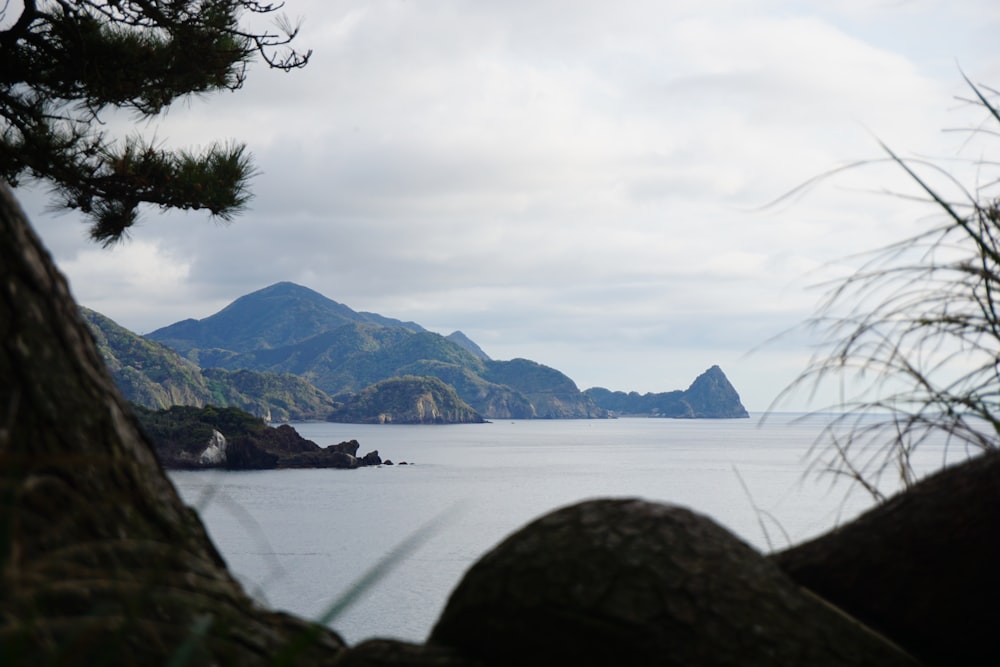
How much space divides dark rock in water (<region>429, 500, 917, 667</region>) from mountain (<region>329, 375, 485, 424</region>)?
152 m

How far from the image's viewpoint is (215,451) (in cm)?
6756

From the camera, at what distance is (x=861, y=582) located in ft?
6.70

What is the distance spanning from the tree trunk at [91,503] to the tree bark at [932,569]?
1.22m

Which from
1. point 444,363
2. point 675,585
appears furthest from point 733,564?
point 444,363

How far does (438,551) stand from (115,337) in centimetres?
7163

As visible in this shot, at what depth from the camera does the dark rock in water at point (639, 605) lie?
5.52 feet

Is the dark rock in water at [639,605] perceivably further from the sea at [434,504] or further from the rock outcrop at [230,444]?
the rock outcrop at [230,444]

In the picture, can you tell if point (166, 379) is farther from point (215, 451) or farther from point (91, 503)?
point (91, 503)

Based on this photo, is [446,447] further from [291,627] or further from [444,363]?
[291,627]

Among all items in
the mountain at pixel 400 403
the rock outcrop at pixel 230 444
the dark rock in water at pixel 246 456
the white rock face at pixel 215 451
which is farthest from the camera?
the mountain at pixel 400 403

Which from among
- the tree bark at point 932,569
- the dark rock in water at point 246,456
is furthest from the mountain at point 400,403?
the tree bark at point 932,569

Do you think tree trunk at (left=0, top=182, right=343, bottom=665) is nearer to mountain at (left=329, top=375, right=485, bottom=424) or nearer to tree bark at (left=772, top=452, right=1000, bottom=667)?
tree bark at (left=772, top=452, right=1000, bottom=667)

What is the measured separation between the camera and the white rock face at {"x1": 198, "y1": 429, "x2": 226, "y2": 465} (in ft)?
213

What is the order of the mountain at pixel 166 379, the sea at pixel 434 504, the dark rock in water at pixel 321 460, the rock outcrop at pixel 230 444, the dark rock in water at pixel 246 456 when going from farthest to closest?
1. the mountain at pixel 166 379
2. the dark rock in water at pixel 321 460
3. the dark rock in water at pixel 246 456
4. the rock outcrop at pixel 230 444
5. the sea at pixel 434 504
